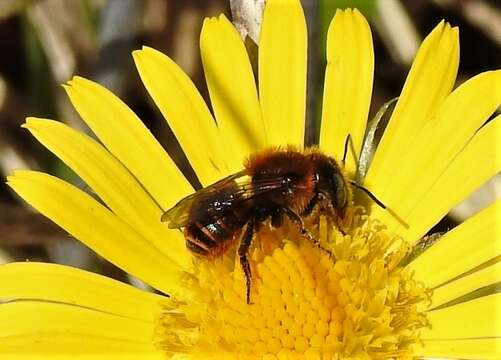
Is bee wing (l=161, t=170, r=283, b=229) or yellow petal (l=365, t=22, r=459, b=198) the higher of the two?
yellow petal (l=365, t=22, r=459, b=198)

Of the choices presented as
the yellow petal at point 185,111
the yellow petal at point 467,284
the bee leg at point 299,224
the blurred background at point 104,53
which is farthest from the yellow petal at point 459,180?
the blurred background at point 104,53

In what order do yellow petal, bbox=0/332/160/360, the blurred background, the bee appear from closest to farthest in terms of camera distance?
yellow petal, bbox=0/332/160/360, the bee, the blurred background

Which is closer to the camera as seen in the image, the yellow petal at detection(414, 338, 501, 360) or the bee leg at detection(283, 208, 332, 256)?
the yellow petal at detection(414, 338, 501, 360)

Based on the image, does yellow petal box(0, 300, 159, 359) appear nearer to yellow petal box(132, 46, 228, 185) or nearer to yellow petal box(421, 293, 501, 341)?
yellow petal box(132, 46, 228, 185)

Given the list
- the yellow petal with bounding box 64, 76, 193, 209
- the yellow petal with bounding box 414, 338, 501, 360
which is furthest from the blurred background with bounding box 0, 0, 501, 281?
the yellow petal with bounding box 414, 338, 501, 360

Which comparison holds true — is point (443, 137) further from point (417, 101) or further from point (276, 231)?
point (276, 231)
